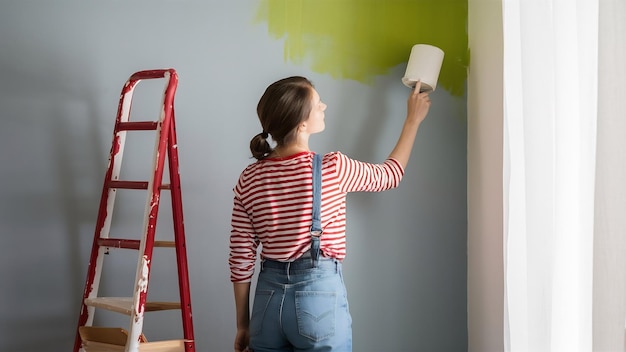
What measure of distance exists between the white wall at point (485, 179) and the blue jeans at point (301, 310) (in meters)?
0.53

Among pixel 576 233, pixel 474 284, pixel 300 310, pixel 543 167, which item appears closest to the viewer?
pixel 576 233

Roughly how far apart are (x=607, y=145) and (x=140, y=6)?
194 centimetres

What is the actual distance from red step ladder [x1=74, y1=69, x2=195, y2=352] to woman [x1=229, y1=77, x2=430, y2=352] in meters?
0.23

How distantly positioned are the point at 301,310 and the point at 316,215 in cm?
28

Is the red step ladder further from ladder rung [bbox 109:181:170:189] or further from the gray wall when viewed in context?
the gray wall

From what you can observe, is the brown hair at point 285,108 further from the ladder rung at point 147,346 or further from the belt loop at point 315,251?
the ladder rung at point 147,346

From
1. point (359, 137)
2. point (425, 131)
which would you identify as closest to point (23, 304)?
point (359, 137)

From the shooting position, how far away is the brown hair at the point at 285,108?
6.50 ft

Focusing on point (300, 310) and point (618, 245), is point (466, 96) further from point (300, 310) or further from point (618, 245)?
point (618, 245)

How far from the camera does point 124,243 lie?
2.21 metres

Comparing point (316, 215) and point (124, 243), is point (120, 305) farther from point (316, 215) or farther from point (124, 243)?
point (316, 215)

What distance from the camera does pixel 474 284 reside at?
234cm

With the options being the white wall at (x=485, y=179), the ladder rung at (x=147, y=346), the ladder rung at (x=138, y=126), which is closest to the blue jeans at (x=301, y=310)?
the ladder rung at (x=147, y=346)

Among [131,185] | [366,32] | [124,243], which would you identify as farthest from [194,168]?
[366,32]
